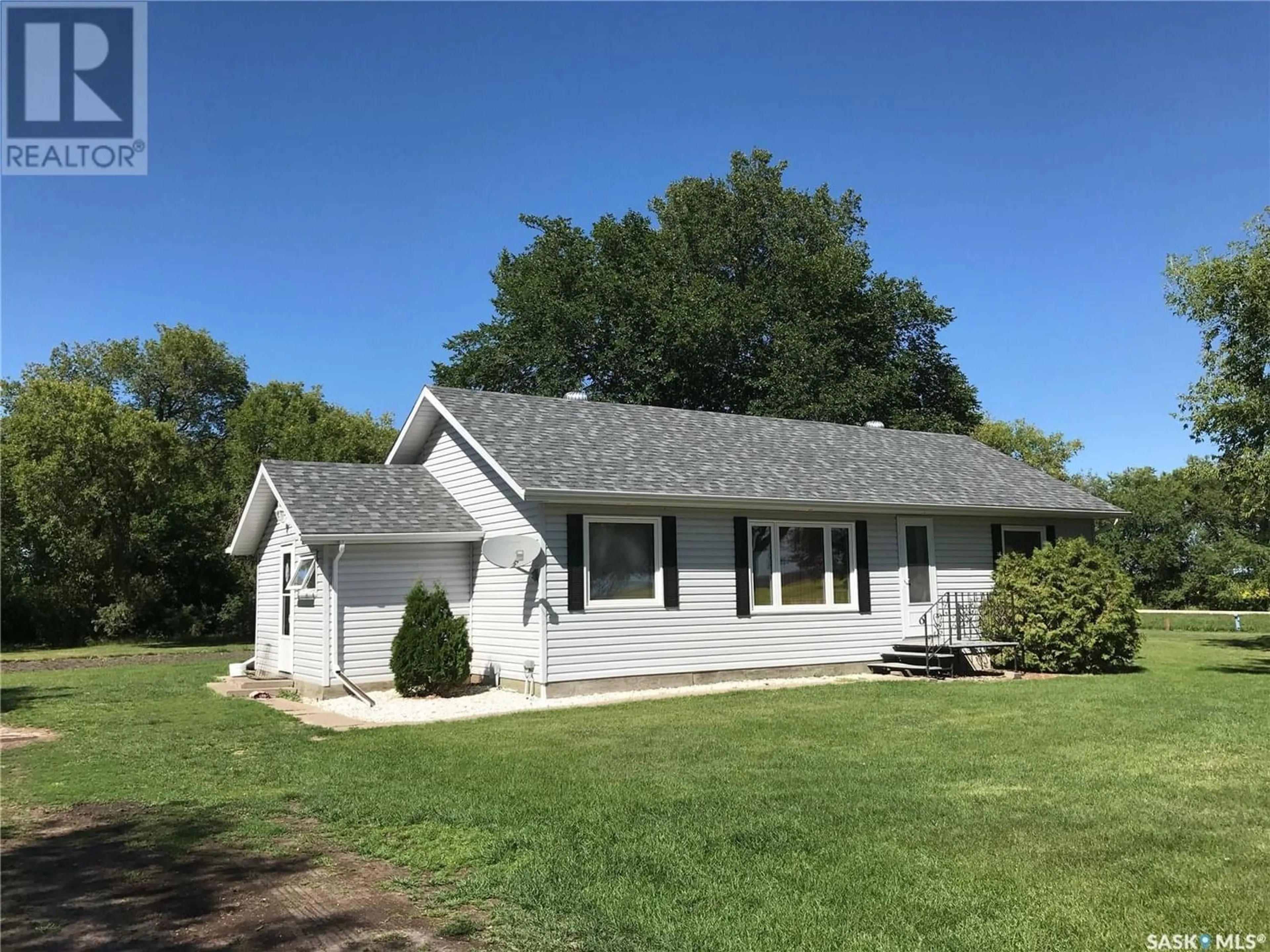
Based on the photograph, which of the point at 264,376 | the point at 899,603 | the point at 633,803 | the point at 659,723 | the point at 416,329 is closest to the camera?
the point at 633,803

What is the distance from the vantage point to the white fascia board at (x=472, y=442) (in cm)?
1284

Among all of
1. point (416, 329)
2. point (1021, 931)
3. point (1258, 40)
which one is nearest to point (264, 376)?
point (416, 329)

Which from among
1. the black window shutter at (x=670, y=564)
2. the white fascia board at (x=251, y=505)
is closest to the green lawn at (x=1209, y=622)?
the black window shutter at (x=670, y=564)

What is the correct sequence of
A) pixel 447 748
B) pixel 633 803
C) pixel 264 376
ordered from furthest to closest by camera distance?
pixel 264 376 < pixel 447 748 < pixel 633 803

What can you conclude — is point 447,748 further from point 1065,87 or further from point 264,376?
point 264,376

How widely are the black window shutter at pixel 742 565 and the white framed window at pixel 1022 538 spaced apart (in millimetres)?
6049

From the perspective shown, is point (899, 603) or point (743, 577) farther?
point (899, 603)

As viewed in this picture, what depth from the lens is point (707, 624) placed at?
14.4 m

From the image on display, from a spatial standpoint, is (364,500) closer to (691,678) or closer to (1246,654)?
(691,678)

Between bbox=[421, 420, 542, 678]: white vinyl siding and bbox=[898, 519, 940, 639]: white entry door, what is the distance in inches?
283

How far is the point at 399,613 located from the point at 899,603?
8.85 m

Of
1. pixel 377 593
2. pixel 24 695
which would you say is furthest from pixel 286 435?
pixel 377 593

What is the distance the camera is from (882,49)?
13.2m

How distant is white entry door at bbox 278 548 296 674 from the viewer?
1523 cm
